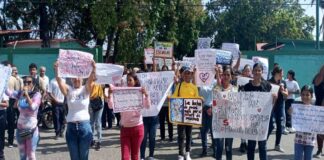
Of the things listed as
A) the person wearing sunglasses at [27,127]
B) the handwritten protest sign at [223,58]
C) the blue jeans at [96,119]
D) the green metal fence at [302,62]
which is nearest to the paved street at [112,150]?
the blue jeans at [96,119]

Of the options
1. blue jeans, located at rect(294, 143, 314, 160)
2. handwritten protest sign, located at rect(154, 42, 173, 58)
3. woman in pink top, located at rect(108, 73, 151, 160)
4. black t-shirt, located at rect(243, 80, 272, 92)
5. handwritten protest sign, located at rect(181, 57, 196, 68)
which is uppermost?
handwritten protest sign, located at rect(154, 42, 173, 58)

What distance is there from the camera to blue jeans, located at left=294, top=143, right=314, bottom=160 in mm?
7816

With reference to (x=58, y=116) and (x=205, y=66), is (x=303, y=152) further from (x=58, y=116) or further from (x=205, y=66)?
(x=58, y=116)

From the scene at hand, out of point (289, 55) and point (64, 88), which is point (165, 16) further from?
point (64, 88)

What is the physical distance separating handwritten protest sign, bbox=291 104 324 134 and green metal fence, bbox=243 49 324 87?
10.5 metres

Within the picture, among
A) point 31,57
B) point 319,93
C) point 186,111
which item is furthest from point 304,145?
point 31,57

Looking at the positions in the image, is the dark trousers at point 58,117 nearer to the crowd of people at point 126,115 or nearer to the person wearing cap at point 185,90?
the crowd of people at point 126,115

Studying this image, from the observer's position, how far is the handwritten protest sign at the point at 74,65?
7.31 meters

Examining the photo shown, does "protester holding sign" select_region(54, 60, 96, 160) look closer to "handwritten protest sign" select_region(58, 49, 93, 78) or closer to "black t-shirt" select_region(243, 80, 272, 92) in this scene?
"handwritten protest sign" select_region(58, 49, 93, 78)

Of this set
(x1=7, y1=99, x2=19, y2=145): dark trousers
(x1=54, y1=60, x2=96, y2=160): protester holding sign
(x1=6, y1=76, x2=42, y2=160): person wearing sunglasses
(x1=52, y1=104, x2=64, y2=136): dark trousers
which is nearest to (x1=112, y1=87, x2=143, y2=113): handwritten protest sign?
(x1=54, y1=60, x2=96, y2=160): protester holding sign

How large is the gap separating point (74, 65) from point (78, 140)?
3.57ft

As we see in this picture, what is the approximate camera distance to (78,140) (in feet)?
23.5

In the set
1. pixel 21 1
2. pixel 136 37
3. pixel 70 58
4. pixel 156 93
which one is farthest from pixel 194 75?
pixel 21 1

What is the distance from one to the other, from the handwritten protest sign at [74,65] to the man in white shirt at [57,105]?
201 inches
